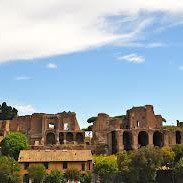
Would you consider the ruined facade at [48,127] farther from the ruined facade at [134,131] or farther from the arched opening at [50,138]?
the ruined facade at [134,131]

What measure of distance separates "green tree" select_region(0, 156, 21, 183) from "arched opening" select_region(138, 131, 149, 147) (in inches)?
1109

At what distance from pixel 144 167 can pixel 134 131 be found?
2181 centimetres

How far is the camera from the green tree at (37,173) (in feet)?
197

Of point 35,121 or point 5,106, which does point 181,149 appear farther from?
point 5,106

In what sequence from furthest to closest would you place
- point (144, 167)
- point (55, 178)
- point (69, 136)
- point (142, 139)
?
point (69, 136) → point (142, 139) → point (144, 167) → point (55, 178)

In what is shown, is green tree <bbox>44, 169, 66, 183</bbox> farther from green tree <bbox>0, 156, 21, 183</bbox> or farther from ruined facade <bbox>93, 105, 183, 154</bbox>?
ruined facade <bbox>93, 105, 183, 154</bbox>

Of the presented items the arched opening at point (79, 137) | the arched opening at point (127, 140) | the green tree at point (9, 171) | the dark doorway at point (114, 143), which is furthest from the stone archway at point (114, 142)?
the green tree at point (9, 171)

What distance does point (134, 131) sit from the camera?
81438 mm

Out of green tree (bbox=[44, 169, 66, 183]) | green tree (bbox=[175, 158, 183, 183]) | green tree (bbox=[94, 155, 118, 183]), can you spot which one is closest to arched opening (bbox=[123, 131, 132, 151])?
green tree (bbox=[94, 155, 118, 183])

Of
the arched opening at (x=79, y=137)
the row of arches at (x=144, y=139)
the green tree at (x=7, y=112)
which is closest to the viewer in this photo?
the row of arches at (x=144, y=139)

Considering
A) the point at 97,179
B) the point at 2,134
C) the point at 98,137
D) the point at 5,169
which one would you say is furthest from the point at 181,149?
the point at 2,134

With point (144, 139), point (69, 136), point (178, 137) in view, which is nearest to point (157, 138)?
point (144, 139)

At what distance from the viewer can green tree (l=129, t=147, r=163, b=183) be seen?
59.6 meters

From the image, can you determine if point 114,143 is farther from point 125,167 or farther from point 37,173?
point 37,173
